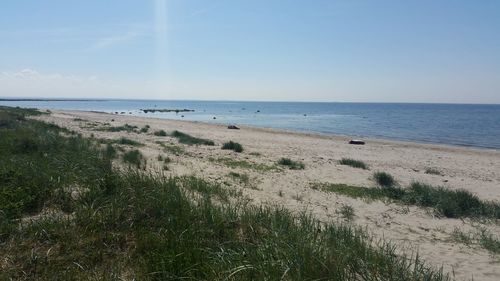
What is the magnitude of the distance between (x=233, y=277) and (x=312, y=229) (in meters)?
1.99

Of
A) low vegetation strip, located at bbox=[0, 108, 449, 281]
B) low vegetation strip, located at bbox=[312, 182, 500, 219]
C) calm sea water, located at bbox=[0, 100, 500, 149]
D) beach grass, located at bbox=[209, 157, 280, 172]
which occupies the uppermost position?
low vegetation strip, located at bbox=[0, 108, 449, 281]

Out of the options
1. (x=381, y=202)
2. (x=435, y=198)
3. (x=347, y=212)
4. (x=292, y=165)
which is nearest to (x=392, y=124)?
(x=292, y=165)

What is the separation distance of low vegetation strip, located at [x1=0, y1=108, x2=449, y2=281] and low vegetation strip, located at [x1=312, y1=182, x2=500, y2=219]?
5496mm

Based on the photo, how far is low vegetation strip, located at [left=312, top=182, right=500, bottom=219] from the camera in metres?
10.0

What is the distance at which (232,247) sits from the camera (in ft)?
15.8

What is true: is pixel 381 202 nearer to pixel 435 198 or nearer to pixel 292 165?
pixel 435 198

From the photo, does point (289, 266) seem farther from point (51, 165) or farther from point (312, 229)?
point (51, 165)

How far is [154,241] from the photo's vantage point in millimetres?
4762

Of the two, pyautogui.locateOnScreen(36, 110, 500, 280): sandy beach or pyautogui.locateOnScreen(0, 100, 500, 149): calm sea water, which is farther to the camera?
pyautogui.locateOnScreen(0, 100, 500, 149): calm sea water

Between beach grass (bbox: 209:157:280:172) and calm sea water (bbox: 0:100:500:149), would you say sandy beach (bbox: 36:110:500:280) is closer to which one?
beach grass (bbox: 209:157:280:172)

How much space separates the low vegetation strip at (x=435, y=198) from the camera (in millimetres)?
10000

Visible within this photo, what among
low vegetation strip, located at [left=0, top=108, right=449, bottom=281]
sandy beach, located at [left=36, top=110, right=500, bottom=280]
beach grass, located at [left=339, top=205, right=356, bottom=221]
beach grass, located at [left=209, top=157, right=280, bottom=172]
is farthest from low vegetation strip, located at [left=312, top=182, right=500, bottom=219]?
low vegetation strip, located at [left=0, top=108, right=449, bottom=281]

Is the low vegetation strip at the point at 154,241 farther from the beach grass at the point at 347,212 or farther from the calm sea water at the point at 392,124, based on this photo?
the calm sea water at the point at 392,124

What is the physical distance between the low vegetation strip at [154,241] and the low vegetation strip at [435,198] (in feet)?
18.0
